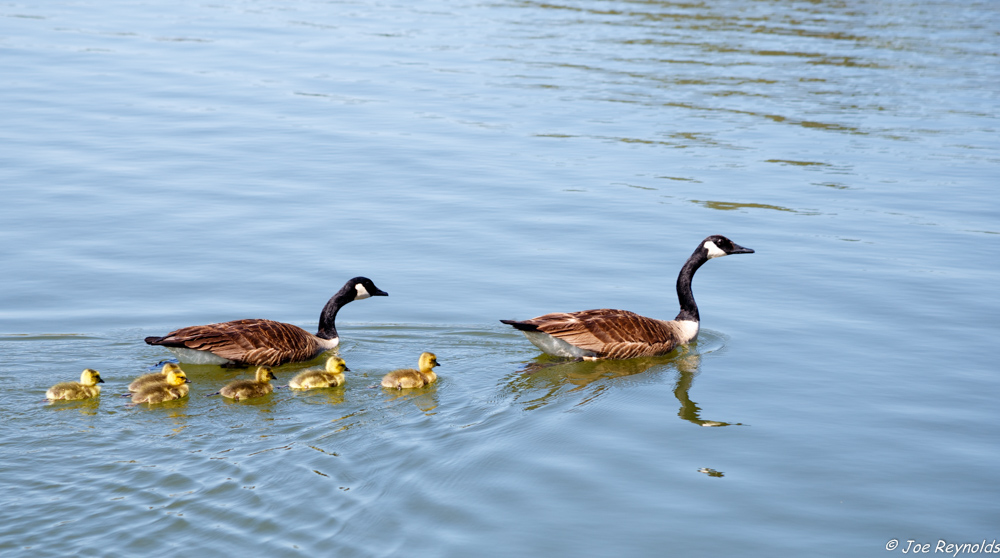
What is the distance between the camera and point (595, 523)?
8.19 meters

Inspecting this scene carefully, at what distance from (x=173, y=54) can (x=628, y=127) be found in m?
12.7

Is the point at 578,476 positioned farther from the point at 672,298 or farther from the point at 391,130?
the point at 391,130

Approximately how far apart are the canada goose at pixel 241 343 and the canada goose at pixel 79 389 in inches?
32.8

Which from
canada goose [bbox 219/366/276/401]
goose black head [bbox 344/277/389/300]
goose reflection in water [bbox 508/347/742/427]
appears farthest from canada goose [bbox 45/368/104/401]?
goose reflection in water [bbox 508/347/742/427]

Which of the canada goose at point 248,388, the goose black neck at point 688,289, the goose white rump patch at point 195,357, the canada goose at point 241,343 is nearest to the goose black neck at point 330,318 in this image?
the canada goose at point 241,343

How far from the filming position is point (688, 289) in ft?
42.9

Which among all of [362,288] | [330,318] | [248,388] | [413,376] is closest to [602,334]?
[413,376]

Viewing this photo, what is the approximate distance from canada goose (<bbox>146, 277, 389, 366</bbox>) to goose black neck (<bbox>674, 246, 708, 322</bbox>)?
4.20 metres

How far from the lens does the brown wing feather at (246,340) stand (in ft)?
35.8

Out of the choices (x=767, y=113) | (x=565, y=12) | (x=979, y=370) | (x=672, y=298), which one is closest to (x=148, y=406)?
(x=672, y=298)

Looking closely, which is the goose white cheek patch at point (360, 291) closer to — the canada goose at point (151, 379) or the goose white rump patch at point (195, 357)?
the goose white rump patch at point (195, 357)

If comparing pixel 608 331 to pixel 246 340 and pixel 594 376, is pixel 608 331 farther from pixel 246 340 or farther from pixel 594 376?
pixel 246 340

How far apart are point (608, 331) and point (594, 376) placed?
542 mm

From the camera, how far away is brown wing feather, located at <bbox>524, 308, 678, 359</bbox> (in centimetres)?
1162
